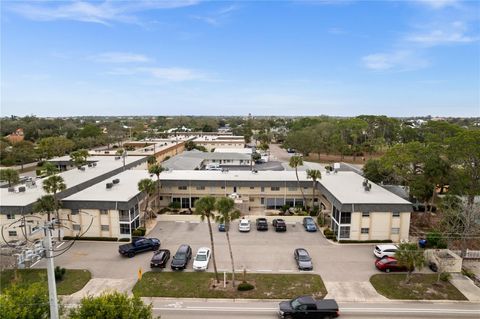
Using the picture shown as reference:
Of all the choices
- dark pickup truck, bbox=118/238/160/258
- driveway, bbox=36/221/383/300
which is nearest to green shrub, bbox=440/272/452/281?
driveway, bbox=36/221/383/300

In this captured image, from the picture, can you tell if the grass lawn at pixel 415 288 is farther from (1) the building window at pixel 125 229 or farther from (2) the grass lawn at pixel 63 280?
(1) the building window at pixel 125 229

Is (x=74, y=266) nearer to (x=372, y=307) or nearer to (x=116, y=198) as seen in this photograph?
(x=116, y=198)

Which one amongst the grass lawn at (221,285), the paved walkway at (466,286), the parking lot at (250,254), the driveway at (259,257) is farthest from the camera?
the parking lot at (250,254)

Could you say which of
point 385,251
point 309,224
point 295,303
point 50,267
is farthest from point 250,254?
point 50,267

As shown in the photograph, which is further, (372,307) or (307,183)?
(307,183)

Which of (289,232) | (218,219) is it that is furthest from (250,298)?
(289,232)

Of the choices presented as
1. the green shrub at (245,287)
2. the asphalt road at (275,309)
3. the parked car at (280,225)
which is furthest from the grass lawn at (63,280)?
the parked car at (280,225)

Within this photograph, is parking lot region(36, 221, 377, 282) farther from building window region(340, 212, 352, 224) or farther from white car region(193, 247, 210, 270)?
building window region(340, 212, 352, 224)
